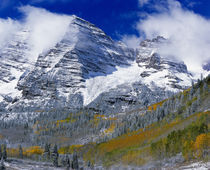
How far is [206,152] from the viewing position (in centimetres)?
8650

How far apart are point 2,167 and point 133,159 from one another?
51983mm

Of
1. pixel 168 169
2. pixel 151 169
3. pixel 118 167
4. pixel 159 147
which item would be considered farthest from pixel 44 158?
pixel 168 169

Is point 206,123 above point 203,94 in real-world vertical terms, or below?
below

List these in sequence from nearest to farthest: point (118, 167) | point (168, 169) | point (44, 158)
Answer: point (168, 169) < point (118, 167) < point (44, 158)

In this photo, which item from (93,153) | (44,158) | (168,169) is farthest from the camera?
(93,153)

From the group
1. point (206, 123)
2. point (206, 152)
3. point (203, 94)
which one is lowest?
point (206, 152)

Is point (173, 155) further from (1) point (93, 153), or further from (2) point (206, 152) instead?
(1) point (93, 153)

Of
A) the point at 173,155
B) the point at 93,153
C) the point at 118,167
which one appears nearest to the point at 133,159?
the point at 118,167

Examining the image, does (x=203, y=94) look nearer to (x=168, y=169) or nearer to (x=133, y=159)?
(x=133, y=159)

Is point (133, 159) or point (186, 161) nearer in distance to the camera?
point (186, 161)

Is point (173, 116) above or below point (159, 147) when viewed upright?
above

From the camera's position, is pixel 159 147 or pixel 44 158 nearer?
pixel 159 147

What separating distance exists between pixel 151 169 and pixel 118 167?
34.8 m

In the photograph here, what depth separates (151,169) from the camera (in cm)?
9812
